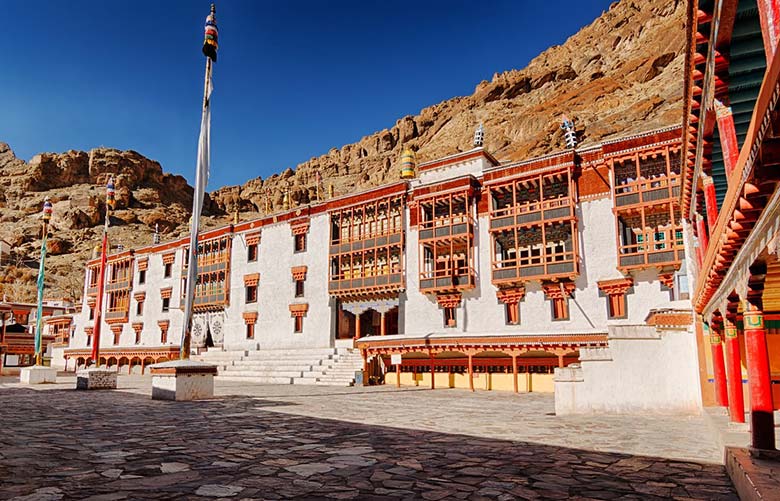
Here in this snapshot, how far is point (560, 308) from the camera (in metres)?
28.7

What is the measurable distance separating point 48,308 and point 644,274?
74821 mm

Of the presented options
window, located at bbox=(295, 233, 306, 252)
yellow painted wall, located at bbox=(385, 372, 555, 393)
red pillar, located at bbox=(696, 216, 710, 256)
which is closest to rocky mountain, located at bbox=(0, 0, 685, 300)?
window, located at bbox=(295, 233, 306, 252)

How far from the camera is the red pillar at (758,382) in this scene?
6.32 metres

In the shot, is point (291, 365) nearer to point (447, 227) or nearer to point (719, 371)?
point (447, 227)

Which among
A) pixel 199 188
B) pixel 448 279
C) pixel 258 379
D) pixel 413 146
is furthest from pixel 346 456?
pixel 413 146

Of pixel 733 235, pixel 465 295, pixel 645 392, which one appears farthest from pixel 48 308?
pixel 733 235

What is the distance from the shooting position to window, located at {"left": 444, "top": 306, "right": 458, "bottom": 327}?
32.0 meters

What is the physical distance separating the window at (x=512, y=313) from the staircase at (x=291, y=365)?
8.74 metres

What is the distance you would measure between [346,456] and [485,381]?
65.9 ft

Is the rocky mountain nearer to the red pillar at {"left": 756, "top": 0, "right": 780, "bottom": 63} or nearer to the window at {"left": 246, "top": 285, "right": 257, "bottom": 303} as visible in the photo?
the window at {"left": 246, "top": 285, "right": 257, "bottom": 303}

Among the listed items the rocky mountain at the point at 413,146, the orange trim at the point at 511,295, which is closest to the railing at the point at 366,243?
the orange trim at the point at 511,295

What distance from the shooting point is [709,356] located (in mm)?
14008

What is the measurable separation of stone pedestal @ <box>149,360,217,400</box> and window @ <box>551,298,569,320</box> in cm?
1857

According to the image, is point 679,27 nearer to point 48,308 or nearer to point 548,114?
point 548,114
